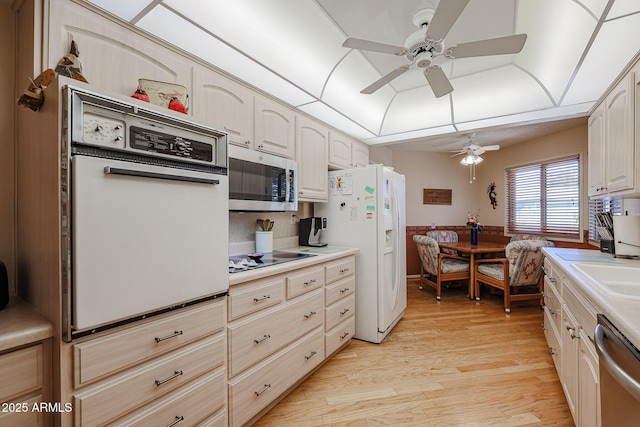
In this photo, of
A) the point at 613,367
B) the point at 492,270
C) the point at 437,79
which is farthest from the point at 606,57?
the point at 492,270

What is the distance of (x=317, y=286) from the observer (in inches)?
82.4

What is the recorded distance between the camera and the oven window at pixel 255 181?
A: 73.3 inches

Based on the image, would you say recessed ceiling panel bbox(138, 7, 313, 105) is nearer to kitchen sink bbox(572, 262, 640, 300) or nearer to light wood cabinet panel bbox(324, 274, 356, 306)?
light wood cabinet panel bbox(324, 274, 356, 306)

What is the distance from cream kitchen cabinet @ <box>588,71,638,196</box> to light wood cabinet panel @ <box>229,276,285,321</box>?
2217mm

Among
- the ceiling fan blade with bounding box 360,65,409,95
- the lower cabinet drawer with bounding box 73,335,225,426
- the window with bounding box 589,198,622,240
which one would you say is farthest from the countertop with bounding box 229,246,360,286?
the window with bounding box 589,198,622,240

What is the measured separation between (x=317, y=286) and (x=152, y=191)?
1.36 meters

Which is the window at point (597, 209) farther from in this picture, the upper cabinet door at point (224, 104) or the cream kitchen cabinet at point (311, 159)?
the upper cabinet door at point (224, 104)

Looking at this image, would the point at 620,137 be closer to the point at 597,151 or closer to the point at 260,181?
the point at 597,151

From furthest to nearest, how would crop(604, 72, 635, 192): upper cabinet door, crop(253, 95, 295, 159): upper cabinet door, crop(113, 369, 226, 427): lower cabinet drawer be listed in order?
crop(253, 95, 295, 159): upper cabinet door < crop(604, 72, 635, 192): upper cabinet door < crop(113, 369, 226, 427): lower cabinet drawer

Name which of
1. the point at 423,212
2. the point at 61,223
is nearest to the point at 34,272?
the point at 61,223

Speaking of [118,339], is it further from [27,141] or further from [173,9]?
[173,9]

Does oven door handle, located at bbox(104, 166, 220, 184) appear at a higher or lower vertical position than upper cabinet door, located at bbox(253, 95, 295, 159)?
lower

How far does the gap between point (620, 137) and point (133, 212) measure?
280 centimetres

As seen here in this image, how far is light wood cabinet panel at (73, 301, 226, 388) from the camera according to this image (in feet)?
2.98
